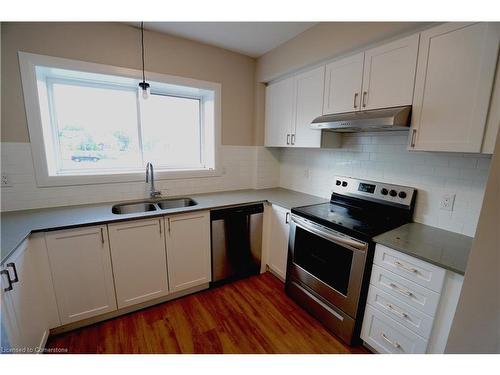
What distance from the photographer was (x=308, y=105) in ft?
7.22

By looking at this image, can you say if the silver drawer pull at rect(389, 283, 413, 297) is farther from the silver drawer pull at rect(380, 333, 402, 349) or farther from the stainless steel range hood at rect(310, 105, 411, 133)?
the stainless steel range hood at rect(310, 105, 411, 133)

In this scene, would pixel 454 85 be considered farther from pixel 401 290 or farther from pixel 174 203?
pixel 174 203

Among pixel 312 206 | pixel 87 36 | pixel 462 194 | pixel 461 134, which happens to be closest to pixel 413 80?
pixel 461 134

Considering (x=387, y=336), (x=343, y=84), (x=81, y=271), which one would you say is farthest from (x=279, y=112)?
(x=81, y=271)

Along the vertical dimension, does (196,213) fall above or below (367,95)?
below

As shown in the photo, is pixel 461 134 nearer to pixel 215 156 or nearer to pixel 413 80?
pixel 413 80

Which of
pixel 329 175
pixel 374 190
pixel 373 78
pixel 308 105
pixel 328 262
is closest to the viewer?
pixel 373 78

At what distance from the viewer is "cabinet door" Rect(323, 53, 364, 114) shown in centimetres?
177

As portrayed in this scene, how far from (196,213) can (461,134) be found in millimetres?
1954

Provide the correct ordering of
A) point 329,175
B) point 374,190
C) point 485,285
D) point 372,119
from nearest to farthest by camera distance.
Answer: point 485,285 < point 372,119 < point 374,190 < point 329,175

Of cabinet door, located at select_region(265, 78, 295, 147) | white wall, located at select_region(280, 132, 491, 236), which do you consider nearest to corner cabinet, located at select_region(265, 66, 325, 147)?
cabinet door, located at select_region(265, 78, 295, 147)

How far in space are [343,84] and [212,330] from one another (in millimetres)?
2281

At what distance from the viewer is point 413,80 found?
1.46 meters

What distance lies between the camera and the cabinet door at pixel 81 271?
5.21 feet
